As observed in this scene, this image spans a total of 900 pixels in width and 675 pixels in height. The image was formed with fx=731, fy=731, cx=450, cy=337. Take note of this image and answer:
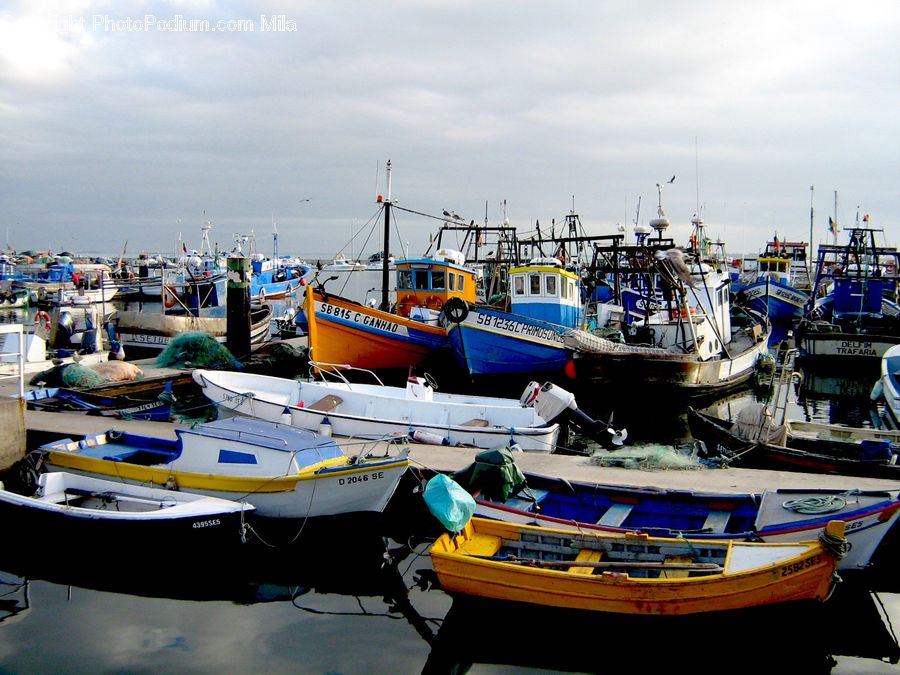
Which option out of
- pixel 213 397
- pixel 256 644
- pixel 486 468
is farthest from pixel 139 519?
pixel 213 397

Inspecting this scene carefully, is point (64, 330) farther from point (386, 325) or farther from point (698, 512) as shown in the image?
point (698, 512)

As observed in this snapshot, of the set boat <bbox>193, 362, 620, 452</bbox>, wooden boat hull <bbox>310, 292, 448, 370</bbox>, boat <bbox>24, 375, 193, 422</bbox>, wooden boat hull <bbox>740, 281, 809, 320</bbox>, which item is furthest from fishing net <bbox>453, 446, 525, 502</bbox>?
wooden boat hull <bbox>740, 281, 809, 320</bbox>

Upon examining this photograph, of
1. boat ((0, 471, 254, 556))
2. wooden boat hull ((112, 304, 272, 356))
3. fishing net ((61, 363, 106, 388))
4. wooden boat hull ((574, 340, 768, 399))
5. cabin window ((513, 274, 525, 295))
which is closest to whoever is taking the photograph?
boat ((0, 471, 254, 556))

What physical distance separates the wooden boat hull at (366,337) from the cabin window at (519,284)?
9.96 feet

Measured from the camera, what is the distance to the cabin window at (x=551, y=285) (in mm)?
23794

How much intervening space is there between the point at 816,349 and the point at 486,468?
69.9 feet

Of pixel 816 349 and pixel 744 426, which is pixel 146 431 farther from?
pixel 816 349

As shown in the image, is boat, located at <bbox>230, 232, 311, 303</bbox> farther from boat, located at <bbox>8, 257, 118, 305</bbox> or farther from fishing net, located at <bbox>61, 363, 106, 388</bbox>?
fishing net, located at <bbox>61, 363, 106, 388</bbox>

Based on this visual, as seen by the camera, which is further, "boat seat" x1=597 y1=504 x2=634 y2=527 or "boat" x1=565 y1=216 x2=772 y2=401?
"boat" x1=565 y1=216 x2=772 y2=401

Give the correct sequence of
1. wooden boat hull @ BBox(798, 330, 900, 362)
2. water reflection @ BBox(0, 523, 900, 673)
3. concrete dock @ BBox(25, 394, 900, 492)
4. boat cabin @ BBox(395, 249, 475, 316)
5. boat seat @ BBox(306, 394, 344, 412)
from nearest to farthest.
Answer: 1. water reflection @ BBox(0, 523, 900, 673)
2. concrete dock @ BBox(25, 394, 900, 492)
3. boat seat @ BBox(306, 394, 344, 412)
4. boat cabin @ BBox(395, 249, 475, 316)
5. wooden boat hull @ BBox(798, 330, 900, 362)

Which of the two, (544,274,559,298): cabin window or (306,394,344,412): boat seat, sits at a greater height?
(544,274,559,298): cabin window

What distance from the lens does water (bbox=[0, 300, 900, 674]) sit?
23.9 ft

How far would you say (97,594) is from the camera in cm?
873

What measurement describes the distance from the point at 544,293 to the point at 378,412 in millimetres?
11005
